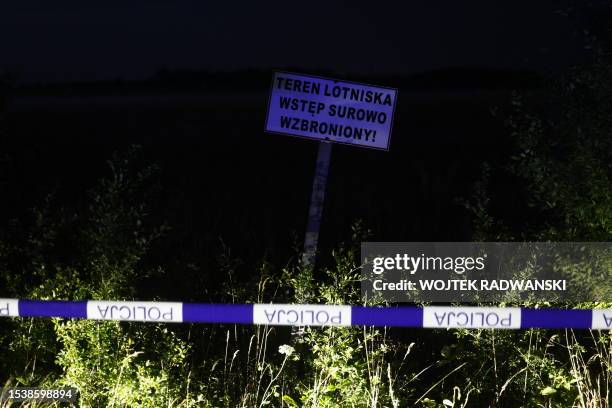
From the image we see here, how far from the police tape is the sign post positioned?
122cm

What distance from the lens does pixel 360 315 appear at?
391cm

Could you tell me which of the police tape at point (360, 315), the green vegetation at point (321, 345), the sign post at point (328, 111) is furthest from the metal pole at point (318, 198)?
the police tape at point (360, 315)

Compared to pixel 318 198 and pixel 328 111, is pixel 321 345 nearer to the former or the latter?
pixel 318 198

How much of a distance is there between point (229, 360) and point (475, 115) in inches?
824

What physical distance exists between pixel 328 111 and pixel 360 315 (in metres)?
1.63

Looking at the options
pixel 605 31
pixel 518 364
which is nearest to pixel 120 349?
pixel 518 364

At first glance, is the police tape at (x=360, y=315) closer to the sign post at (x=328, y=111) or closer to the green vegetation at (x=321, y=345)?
the green vegetation at (x=321, y=345)

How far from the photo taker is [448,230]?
850 centimetres

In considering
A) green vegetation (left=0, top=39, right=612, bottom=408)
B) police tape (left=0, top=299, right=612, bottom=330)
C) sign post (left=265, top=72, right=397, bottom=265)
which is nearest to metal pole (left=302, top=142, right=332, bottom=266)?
sign post (left=265, top=72, right=397, bottom=265)

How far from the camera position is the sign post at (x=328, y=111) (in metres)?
5.13

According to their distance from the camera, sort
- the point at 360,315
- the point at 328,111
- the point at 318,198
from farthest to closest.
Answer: the point at 318,198, the point at 328,111, the point at 360,315

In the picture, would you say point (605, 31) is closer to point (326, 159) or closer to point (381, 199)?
point (326, 159)

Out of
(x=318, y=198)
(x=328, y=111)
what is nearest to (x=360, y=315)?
(x=318, y=198)

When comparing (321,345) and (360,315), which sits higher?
(360,315)
